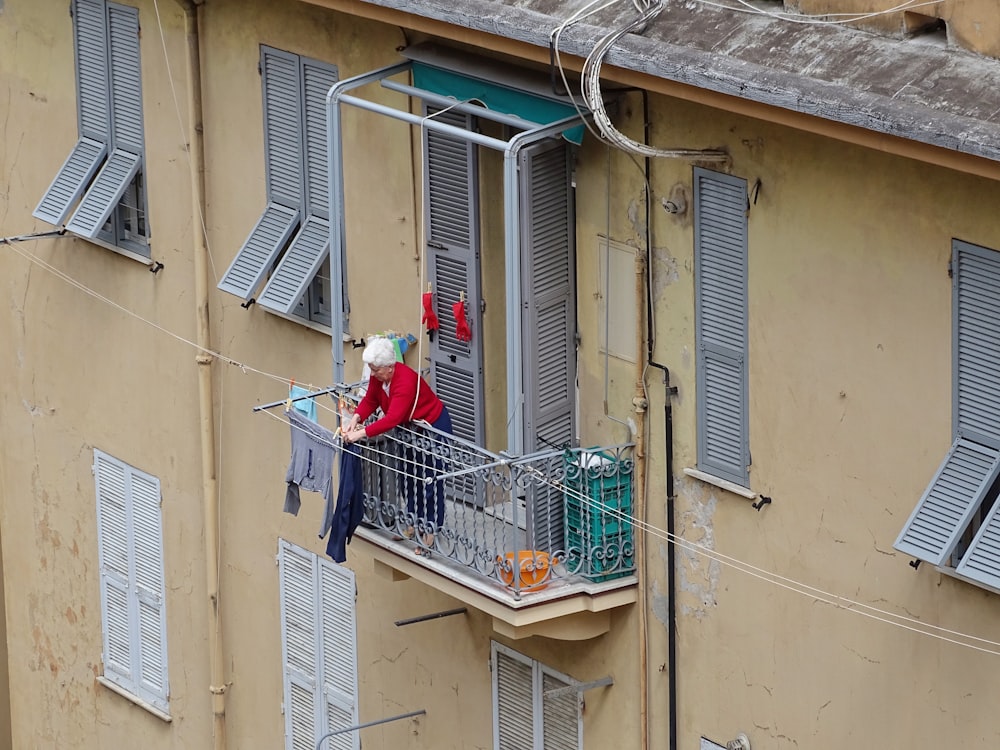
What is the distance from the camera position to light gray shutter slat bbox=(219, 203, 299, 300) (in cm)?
2022

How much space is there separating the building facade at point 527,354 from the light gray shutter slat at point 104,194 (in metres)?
0.04

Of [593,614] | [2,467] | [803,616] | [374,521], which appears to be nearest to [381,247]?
[374,521]

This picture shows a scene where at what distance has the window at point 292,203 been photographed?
19.8m

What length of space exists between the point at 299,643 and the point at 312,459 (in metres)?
3.50

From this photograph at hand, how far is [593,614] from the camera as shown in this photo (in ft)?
→ 58.1

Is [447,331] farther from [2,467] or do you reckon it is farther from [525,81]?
[2,467]

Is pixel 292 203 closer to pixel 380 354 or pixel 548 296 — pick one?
pixel 380 354

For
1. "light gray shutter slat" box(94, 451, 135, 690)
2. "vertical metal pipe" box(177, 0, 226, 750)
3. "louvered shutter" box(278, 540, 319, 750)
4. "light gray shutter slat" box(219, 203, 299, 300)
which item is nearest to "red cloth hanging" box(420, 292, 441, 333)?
"light gray shutter slat" box(219, 203, 299, 300)

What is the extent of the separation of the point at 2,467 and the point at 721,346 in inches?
425

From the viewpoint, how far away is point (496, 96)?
17.4 metres

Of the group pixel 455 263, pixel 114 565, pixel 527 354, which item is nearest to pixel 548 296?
pixel 527 354

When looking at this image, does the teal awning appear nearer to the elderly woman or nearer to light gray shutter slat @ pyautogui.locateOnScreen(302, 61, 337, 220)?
light gray shutter slat @ pyautogui.locateOnScreen(302, 61, 337, 220)

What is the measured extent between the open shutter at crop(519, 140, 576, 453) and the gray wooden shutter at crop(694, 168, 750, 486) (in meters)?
1.23

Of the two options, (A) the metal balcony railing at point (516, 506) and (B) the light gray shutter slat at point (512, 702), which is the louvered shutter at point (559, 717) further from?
(A) the metal balcony railing at point (516, 506)
